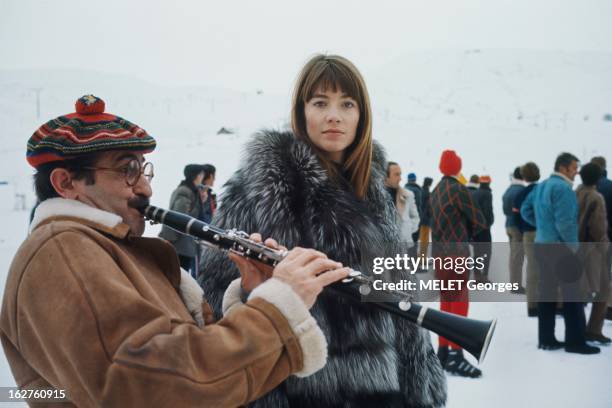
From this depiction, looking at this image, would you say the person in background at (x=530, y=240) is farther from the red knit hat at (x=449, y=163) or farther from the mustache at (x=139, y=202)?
the mustache at (x=139, y=202)

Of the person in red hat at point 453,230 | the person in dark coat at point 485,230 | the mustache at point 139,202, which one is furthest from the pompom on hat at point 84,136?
the person in dark coat at point 485,230

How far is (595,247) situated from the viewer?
12.6 ft

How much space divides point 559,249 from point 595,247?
16.0 inches

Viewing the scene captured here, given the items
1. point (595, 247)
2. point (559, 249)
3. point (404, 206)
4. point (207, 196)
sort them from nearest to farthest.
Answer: point (559, 249), point (595, 247), point (207, 196), point (404, 206)

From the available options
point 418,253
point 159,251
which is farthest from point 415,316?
point 418,253

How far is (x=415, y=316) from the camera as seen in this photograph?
113 cm

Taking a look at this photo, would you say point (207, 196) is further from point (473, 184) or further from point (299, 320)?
point (299, 320)

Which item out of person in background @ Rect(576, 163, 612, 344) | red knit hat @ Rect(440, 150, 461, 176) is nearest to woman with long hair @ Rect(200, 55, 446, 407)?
red knit hat @ Rect(440, 150, 461, 176)

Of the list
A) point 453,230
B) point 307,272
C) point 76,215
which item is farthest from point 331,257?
point 453,230

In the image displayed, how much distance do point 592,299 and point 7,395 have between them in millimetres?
3970

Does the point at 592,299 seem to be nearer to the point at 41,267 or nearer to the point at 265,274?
the point at 265,274

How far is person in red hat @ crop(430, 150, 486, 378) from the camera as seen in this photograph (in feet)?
10.6

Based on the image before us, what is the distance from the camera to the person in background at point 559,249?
3566 millimetres

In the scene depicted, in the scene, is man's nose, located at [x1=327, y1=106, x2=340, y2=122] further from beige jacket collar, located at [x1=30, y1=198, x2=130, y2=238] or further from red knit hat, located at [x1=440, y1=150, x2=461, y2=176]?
red knit hat, located at [x1=440, y1=150, x2=461, y2=176]
